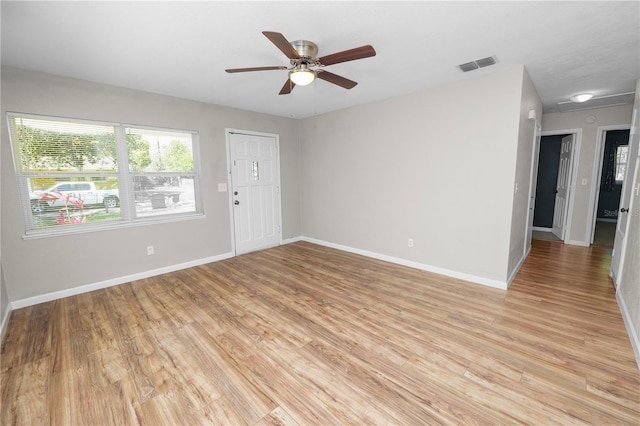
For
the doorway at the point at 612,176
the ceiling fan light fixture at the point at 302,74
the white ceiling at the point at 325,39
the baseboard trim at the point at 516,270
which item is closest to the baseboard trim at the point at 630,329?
the baseboard trim at the point at 516,270

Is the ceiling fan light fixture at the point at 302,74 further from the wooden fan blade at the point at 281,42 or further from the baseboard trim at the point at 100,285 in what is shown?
the baseboard trim at the point at 100,285

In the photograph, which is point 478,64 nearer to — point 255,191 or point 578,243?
point 255,191

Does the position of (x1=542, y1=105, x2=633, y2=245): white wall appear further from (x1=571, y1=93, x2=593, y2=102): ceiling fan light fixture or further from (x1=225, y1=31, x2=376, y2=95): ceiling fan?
(x1=225, y1=31, x2=376, y2=95): ceiling fan

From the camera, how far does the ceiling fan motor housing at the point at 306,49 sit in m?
2.16

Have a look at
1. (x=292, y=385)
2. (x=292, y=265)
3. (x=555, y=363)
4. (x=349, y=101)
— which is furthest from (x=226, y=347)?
(x=349, y=101)

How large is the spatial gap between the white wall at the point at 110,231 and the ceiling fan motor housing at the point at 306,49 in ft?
7.82

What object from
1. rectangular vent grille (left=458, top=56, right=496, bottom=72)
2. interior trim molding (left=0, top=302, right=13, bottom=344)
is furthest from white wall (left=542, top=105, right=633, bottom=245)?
interior trim molding (left=0, top=302, right=13, bottom=344)

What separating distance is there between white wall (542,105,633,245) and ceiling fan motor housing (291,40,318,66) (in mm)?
5236

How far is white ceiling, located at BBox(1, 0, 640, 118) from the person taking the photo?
1840 mm

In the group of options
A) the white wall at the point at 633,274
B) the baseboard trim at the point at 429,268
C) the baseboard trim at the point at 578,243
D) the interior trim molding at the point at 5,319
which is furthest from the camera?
the baseboard trim at the point at 578,243

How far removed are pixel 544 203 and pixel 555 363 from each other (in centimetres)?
587

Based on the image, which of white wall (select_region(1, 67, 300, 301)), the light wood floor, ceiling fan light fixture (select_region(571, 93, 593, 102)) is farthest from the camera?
ceiling fan light fixture (select_region(571, 93, 593, 102))

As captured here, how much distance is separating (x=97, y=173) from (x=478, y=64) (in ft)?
14.8

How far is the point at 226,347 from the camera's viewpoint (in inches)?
84.6
